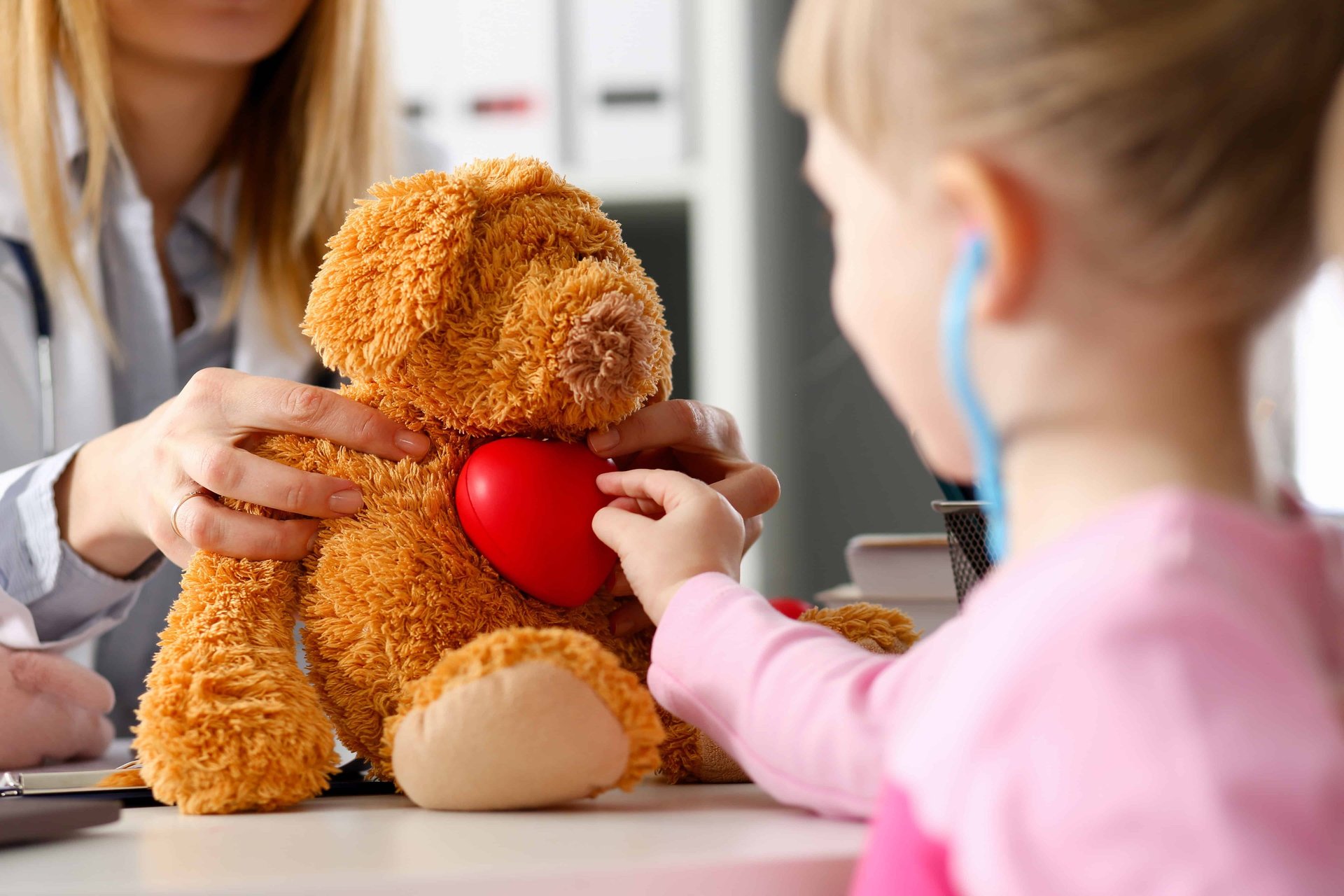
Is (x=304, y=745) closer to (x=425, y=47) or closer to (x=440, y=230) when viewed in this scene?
(x=440, y=230)

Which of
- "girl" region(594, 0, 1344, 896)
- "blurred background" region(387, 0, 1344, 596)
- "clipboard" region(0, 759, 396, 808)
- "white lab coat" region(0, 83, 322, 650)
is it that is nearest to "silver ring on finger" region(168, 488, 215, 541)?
"clipboard" region(0, 759, 396, 808)

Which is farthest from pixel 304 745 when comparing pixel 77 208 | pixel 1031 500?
pixel 77 208

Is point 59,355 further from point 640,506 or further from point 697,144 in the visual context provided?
point 697,144

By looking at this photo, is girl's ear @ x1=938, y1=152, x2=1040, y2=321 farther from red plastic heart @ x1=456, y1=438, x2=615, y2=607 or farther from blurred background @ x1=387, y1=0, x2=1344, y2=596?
blurred background @ x1=387, y1=0, x2=1344, y2=596

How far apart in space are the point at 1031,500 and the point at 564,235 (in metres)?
0.29

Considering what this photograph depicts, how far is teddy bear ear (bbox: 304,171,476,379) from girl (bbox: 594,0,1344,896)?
21 cm

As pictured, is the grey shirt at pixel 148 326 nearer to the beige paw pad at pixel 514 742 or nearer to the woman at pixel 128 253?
the woman at pixel 128 253

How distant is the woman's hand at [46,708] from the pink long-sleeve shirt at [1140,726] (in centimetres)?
57

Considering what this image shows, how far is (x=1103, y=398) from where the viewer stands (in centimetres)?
33

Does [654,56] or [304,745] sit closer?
[304,745]

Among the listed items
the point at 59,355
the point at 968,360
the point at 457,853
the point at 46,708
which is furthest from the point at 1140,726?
the point at 59,355

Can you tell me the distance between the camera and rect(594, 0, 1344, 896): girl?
0.27 metres

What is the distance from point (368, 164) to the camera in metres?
1.18

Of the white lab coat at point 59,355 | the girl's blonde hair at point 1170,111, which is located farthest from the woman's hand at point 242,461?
the white lab coat at point 59,355
